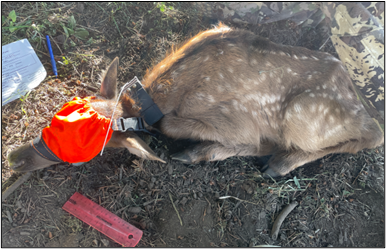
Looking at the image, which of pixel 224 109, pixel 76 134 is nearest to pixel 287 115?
pixel 224 109

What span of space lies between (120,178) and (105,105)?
3.18 feet

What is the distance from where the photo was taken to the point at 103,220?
2793mm

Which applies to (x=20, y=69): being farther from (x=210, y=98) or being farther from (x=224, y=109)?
(x=224, y=109)

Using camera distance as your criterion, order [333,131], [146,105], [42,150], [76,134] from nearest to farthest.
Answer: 1. [76,134]
2. [42,150]
3. [146,105]
4. [333,131]

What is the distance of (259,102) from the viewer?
114 inches

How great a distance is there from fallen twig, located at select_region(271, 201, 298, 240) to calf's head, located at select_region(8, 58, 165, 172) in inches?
69.6

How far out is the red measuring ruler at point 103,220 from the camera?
2717 mm

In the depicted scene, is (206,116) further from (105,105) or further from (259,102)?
(105,105)

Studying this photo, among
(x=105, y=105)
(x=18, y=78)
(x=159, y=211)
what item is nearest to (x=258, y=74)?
(x=105, y=105)

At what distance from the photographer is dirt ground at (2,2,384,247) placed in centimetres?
281

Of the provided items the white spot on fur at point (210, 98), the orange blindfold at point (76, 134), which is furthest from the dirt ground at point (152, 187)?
the white spot on fur at point (210, 98)

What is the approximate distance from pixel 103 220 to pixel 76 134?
1.26 m

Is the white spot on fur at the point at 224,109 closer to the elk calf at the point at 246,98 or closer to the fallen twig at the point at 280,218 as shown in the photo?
the elk calf at the point at 246,98

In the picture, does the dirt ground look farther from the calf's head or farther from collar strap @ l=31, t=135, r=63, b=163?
collar strap @ l=31, t=135, r=63, b=163
